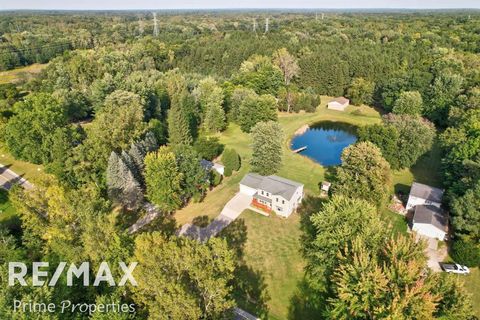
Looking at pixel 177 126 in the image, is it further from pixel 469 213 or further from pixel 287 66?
pixel 287 66

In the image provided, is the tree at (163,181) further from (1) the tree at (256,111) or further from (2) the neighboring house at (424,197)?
(2) the neighboring house at (424,197)

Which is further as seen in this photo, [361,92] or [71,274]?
[361,92]

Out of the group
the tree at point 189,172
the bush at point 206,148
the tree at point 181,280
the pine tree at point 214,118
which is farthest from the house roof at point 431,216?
the pine tree at point 214,118

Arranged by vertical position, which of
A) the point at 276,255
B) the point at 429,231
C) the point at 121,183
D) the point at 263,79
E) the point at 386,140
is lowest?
the point at 276,255

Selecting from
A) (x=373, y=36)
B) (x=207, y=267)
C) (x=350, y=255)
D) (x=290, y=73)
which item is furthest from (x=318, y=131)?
(x=373, y=36)

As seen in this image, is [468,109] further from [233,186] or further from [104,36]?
[104,36]

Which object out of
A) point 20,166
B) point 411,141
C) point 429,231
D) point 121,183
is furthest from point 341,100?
point 20,166

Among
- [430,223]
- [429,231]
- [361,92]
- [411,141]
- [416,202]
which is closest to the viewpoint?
[430,223]

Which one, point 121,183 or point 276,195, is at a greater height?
point 121,183
